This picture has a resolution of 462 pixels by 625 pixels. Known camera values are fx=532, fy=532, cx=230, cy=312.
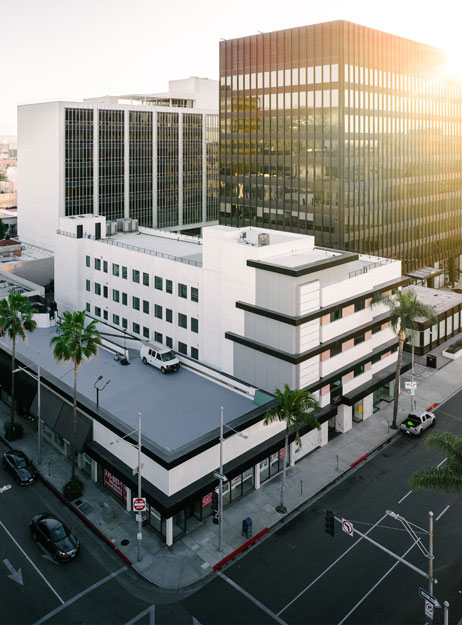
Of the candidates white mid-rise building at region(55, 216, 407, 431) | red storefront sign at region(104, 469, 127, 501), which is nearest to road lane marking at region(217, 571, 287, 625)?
red storefront sign at region(104, 469, 127, 501)

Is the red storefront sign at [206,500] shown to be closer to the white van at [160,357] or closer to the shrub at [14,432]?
the white van at [160,357]

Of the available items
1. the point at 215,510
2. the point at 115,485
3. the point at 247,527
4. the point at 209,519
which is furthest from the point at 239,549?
the point at 115,485

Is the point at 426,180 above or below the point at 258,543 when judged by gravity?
above

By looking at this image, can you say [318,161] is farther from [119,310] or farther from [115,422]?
[115,422]

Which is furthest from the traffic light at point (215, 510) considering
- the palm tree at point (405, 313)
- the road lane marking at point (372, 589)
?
the palm tree at point (405, 313)

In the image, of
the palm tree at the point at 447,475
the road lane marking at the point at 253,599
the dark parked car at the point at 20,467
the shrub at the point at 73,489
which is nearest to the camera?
the palm tree at the point at 447,475

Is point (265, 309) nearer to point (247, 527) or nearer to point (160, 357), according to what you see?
point (160, 357)

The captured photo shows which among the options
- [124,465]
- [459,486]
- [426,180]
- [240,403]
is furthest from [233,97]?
[459,486]
